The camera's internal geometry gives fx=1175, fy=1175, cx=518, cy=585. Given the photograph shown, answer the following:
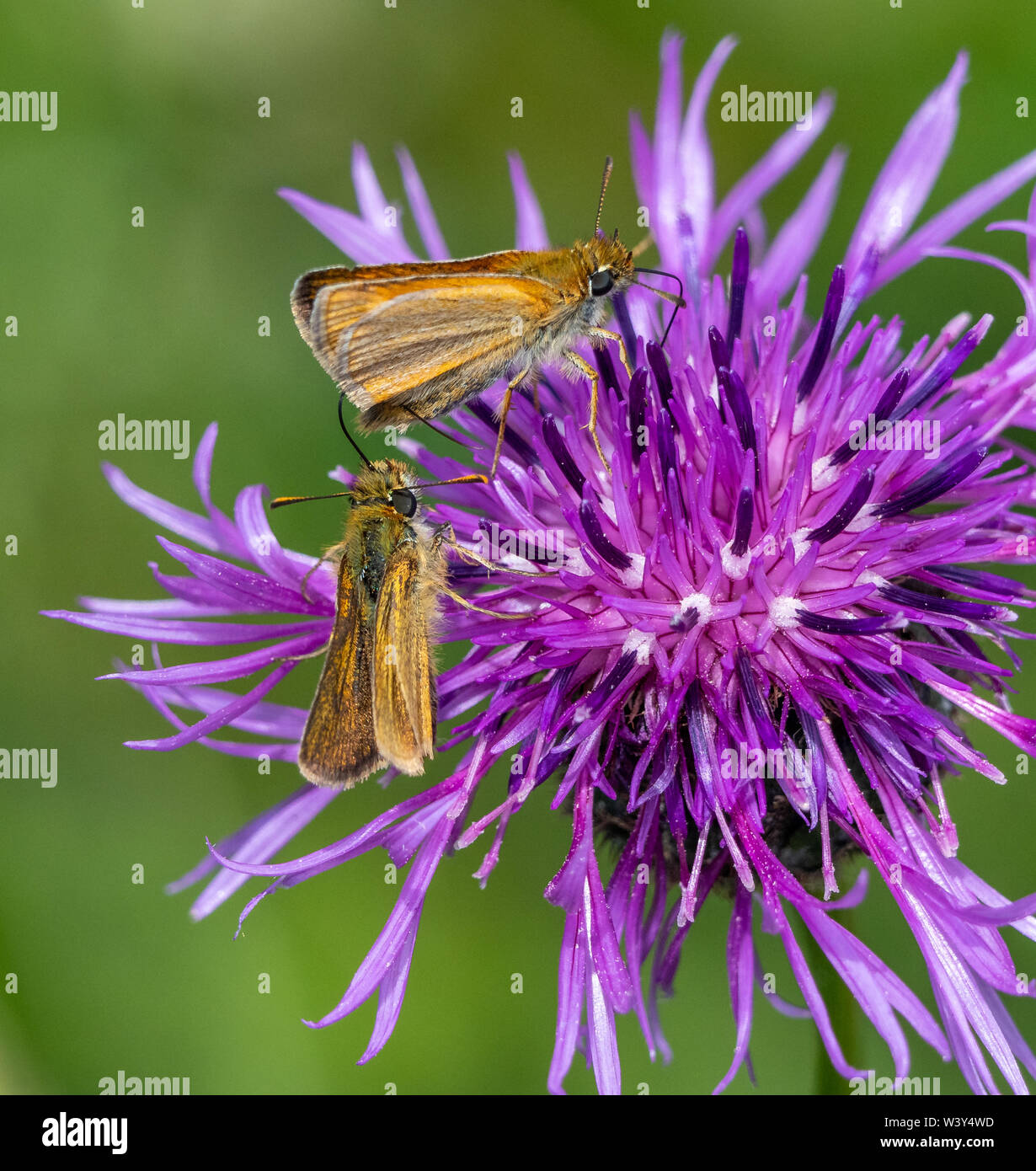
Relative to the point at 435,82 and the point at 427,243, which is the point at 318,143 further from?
the point at 427,243

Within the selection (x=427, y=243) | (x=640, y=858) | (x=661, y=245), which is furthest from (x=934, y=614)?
(x=427, y=243)

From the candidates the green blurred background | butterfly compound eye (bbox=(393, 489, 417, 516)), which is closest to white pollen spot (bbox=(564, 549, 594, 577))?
butterfly compound eye (bbox=(393, 489, 417, 516))

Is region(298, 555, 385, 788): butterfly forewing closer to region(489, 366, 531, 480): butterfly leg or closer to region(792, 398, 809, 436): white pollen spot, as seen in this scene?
region(489, 366, 531, 480): butterfly leg

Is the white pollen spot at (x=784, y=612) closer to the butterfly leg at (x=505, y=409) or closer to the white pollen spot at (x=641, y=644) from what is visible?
the white pollen spot at (x=641, y=644)

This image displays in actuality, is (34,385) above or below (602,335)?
above

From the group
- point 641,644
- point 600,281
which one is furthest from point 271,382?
point 641,644

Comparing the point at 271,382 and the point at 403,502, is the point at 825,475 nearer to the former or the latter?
the point at 403,502
